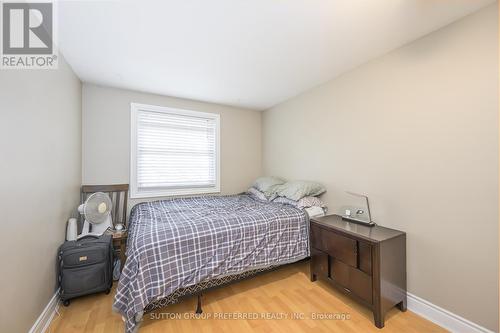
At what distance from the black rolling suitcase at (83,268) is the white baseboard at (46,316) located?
50 millimetres

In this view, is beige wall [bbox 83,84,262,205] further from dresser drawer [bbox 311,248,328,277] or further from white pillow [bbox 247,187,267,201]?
dresser drawer [bbox 311,248,328,277]

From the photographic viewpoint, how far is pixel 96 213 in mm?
2162

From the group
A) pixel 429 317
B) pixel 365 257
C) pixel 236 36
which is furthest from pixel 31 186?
pixel 429 317

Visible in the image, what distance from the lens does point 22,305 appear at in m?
1.34

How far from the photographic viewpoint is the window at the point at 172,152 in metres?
2.96

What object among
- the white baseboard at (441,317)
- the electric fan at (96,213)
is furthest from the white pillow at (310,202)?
the electric fan at (96,213)

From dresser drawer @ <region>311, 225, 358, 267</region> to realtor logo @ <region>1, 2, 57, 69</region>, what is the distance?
108 inches

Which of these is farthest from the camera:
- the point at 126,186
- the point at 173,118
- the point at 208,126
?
the point at 208,126

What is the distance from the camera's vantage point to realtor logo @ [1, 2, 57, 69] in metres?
1.30

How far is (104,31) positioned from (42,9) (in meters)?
0.36

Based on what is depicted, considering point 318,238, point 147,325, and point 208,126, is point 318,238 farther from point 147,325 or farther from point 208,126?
point 208,126

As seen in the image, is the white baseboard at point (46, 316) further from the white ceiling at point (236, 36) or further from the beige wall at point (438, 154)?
the beige wall at point (438, 154)

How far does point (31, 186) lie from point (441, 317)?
3.25m

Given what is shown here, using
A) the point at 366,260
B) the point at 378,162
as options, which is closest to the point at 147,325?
the point at 366,260
